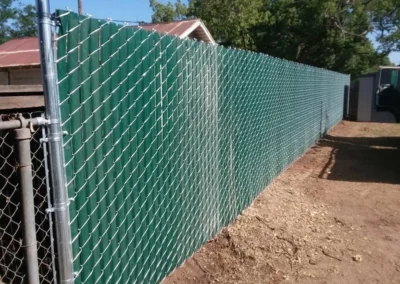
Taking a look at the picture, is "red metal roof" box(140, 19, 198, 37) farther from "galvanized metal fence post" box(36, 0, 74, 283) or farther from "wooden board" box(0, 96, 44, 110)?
"galvanized metal fence post" box(36, 0, 74, 283)

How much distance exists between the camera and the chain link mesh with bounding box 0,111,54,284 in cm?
237

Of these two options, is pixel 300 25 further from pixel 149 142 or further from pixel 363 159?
pixel 149 142

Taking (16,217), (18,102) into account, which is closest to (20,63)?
(16,217)

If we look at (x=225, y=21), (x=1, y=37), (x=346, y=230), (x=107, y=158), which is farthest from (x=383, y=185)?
(x=1, y=37)

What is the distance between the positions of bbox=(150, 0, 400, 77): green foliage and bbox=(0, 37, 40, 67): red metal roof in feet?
48.2

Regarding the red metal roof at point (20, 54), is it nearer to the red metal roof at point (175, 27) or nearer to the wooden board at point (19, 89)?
the red metal roof at point (175, 27)

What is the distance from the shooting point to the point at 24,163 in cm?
198

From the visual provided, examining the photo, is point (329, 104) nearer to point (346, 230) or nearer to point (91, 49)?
point (346, 230)

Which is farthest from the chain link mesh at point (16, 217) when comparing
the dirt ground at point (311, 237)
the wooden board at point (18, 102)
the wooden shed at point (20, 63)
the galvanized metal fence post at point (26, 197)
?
the wooden shed at point (20, 63)

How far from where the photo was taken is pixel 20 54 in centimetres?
1350

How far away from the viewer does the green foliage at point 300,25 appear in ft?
88.8

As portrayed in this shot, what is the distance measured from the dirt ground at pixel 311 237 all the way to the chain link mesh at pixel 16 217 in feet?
4.59

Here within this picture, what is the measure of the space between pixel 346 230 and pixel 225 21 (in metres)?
23.4

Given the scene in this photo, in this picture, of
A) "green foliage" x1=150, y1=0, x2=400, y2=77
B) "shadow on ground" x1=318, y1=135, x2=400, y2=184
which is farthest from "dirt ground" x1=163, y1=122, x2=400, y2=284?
"green foliage" x1=150, y1=0, x2=400, y2=77
